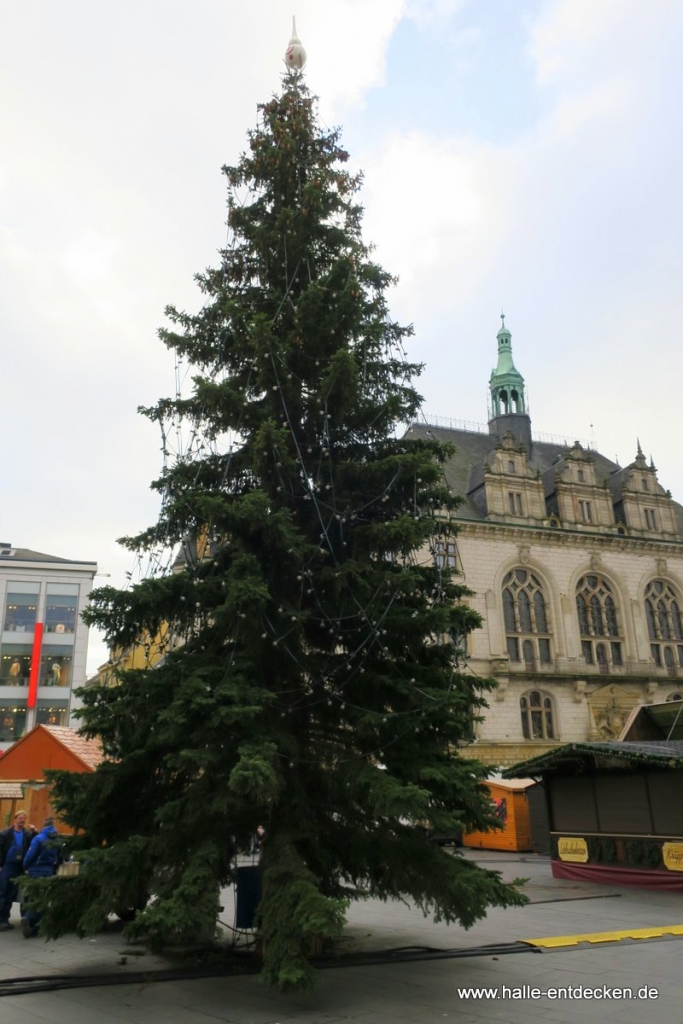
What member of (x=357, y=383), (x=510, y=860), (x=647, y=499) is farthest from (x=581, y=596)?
(x=357, y=383)

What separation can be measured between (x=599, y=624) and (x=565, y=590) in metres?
2.72

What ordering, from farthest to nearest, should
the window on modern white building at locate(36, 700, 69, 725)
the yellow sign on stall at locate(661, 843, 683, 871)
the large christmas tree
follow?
the window on modern white building at locate(36, 700, 69, 725) → the yellow sign on stall at locate(661, 843, 683, 871) → the large christmas tree

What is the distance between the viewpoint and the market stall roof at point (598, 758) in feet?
50.8

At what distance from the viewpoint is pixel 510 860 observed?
76.5 feet

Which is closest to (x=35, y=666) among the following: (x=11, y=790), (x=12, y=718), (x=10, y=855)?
(x=12, y=718)

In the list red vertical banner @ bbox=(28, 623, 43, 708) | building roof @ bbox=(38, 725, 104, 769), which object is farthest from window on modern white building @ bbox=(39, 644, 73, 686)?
building roof @ bbox=(38, 725, 104, 769)

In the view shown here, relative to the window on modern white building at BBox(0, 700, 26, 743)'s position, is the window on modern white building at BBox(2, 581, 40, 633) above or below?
above

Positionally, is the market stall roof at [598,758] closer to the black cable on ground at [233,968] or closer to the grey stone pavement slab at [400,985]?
the grey stone pavement slab at [400,985]

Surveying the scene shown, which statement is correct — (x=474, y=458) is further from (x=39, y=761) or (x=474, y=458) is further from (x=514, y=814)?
(x=39, y=761)

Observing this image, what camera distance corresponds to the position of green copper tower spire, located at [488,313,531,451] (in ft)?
160

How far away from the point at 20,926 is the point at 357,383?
9892 millimetres

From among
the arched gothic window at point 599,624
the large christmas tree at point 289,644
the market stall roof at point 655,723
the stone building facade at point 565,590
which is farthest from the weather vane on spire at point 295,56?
the arched gothic window at point 599,624

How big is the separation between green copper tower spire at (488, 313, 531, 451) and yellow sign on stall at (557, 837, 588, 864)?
3225 cm

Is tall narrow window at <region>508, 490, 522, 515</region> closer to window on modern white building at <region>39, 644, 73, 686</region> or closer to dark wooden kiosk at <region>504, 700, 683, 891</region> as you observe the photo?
dark wooden kiosk at <region>504, 700, 683, 891</region>
